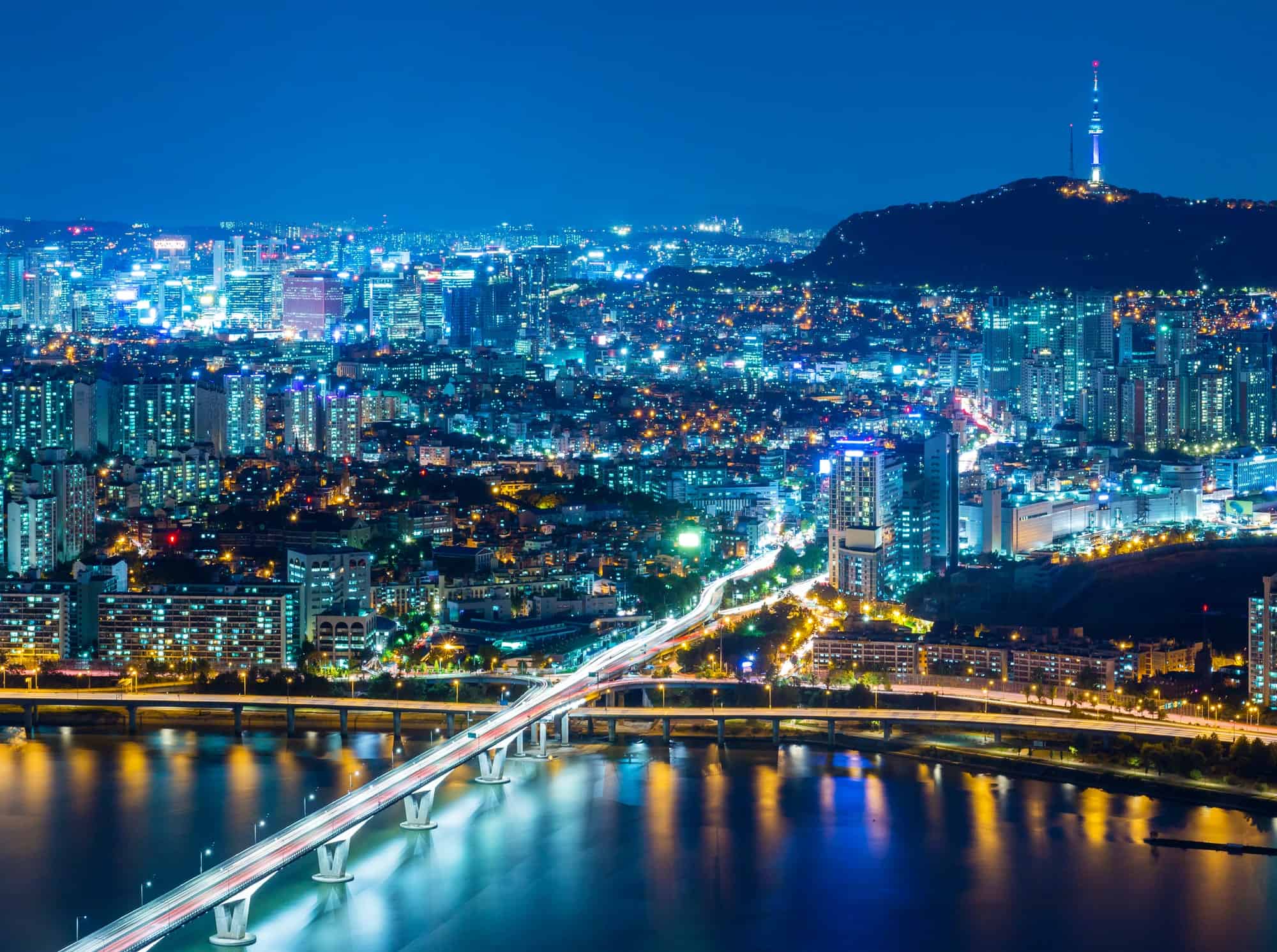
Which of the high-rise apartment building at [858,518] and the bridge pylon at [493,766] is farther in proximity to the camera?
the high-rise apartment building at [858,518]

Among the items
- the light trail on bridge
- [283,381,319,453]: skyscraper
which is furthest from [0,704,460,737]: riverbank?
[283,381,319,453]: skyscraper

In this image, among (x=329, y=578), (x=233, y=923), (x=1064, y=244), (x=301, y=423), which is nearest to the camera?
(x=233, y=923)

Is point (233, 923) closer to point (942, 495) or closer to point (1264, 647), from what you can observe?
point (1264, 647)

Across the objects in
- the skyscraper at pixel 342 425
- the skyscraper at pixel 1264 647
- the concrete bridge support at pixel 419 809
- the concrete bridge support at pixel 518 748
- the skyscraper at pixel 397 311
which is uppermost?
the skyscraper at pixel 397 311

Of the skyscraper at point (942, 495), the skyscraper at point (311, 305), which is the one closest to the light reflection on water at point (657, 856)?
the skyscraper at point (942, 495)

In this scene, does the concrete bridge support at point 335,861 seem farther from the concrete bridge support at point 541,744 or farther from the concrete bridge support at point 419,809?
the concrete bridge support at point 541,744

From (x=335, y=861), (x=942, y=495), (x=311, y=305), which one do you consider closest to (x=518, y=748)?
(x=335, y=861)

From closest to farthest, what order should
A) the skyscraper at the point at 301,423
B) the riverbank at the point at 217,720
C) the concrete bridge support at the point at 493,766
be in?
the concrete bridge support at the point at 493,766
the riverbank at the point at 217,720
the skyscraper at the point at 301,423

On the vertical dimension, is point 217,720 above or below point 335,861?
Result: above
